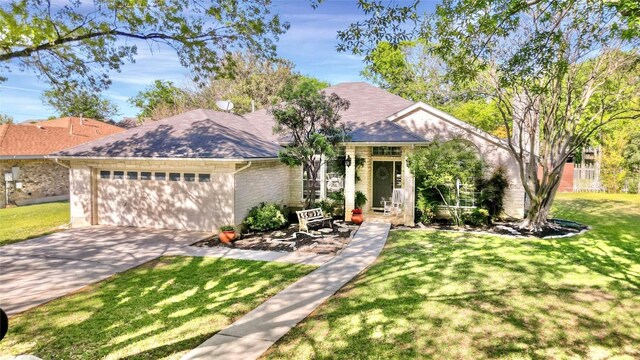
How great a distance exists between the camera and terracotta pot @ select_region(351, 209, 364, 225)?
1547 cm

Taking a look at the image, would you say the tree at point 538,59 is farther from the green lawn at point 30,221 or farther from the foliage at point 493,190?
the green lawn at point 30,221

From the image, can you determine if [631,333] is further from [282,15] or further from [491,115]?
[491,115]

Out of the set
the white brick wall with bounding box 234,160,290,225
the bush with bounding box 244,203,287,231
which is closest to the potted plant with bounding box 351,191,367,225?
the bush with bounding box 244,203,287,231

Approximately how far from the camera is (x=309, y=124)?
1456 cm

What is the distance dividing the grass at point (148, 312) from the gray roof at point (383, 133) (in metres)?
7.93

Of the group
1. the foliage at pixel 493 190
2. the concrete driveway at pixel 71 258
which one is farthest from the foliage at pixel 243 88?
the concrete driveway at pixel 71 258

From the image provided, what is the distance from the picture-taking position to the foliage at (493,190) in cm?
1596

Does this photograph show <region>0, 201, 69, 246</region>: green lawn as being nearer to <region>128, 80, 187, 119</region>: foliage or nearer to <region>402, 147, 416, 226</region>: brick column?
<region>402, 147, 416, 226</region>: brick column

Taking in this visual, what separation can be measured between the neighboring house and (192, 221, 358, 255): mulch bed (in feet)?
52.1

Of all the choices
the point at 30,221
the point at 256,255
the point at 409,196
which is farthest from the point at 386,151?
the point at 30,221

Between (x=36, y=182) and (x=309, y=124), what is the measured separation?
67.0 feet

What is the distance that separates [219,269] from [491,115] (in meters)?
26.4

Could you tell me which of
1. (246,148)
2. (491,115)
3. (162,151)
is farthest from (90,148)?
(491,115)

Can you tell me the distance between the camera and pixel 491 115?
2898 cm
